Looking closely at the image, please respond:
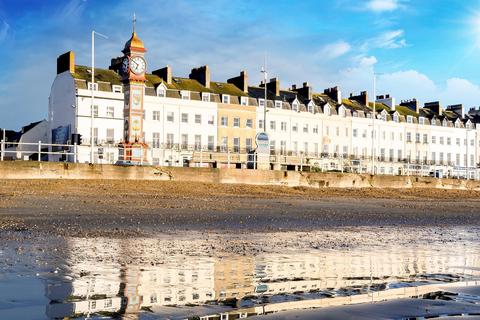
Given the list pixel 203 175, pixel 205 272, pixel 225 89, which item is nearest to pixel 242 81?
pixel 225 89

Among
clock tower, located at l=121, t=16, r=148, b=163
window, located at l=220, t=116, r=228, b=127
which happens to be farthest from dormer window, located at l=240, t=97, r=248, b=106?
clock tower, located at l=121, t=16, r=148, b=163

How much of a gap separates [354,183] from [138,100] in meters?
15.8

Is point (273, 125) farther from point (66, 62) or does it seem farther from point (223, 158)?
point (66, 62)

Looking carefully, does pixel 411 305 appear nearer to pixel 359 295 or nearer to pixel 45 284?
pixel 359 295

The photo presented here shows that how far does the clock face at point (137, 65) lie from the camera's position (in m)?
41.0

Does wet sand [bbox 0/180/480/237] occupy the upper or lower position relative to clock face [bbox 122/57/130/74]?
lower

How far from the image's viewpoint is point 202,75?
246 ft

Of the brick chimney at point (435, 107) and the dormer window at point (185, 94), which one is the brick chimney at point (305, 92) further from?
the brick chimney at point (435, 107)

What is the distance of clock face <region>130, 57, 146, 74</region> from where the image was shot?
41000 mm

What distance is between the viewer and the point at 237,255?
9547mm

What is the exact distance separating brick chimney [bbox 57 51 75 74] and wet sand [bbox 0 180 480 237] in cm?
3916

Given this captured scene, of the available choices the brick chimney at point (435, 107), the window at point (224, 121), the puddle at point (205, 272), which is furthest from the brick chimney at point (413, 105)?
the puddle at point (205, 272)

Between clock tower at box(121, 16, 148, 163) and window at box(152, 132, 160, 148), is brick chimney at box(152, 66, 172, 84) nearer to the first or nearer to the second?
window at box(152, 132, 160, 148)

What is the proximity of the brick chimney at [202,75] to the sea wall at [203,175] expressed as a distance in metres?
36.6
